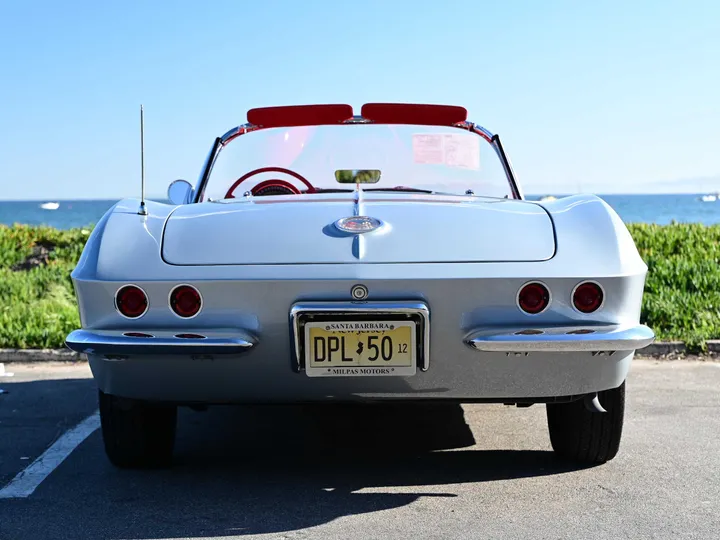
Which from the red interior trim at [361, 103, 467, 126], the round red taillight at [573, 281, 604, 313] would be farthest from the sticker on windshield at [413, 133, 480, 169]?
the round red taillight at [573, 281, 604, 313]

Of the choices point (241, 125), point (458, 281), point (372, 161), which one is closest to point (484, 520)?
point (458, 281)

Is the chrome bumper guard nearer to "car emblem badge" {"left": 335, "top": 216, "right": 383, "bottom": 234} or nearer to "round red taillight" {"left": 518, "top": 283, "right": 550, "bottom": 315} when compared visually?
"car emblem badge" {"left": 335, "top": 216, "right": 383, "bottom": 234}

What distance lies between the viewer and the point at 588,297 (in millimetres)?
3186

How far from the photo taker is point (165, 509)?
3.27 meters

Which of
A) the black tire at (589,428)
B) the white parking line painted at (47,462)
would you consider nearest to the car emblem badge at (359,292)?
the black tire at (589,428)

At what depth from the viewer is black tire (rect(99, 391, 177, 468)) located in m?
3.61

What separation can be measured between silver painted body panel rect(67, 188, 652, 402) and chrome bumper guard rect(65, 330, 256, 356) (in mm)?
23

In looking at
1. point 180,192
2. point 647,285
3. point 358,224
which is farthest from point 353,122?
point 647,285

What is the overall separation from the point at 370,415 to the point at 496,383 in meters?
1.81

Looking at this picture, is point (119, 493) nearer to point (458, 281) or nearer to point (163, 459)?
point (163, 459)

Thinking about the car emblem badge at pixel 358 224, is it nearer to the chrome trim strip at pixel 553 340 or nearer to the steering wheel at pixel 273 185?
the chrome trim strip at pixel 553 340

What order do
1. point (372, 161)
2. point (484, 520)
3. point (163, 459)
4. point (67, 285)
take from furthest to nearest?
1. point (67, 285)
2. point (372, 161)
3. point (163, 459)
4. point (484, 520)

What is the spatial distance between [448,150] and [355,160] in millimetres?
491

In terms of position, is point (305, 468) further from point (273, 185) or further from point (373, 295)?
point (273, 185)
